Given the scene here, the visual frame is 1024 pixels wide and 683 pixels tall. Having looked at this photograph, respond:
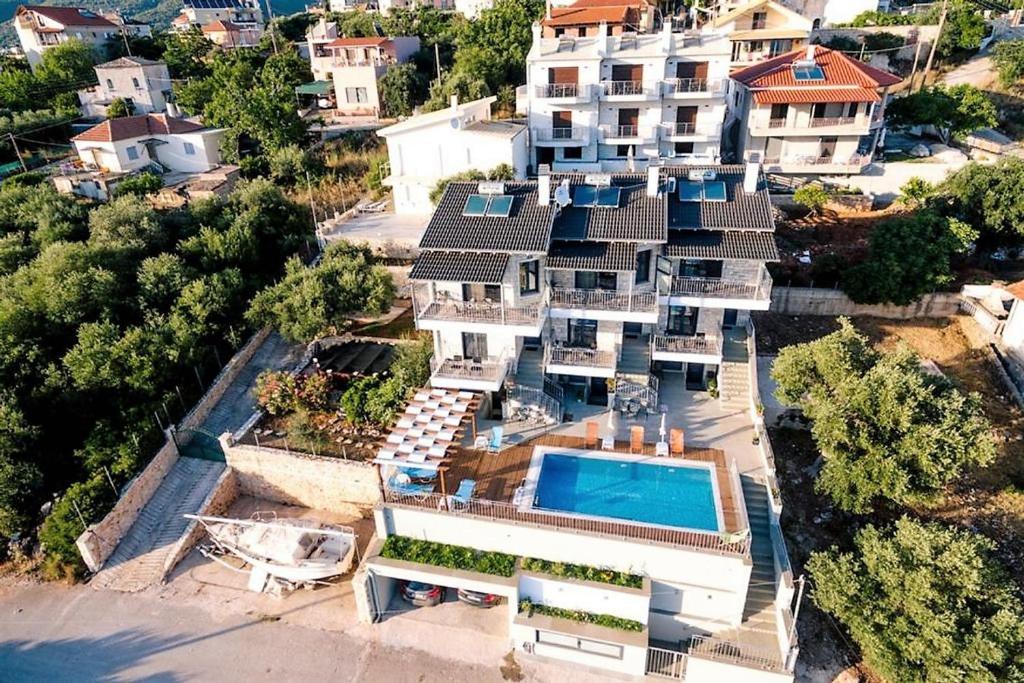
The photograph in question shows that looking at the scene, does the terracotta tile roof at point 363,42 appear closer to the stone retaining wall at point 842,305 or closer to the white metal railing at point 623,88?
the white metal railing at point 623,88

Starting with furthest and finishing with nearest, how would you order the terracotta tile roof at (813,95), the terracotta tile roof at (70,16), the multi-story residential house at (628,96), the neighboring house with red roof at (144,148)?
the terracotta tile roof at (70,16)
the neighboring house with red roof at (144,148)
the terracotta tile roof at (813,95)
the multi-story residential house at (628,96)

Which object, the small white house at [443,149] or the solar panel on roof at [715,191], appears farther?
the small white house at [443,149]

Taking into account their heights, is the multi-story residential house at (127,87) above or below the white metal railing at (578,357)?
above

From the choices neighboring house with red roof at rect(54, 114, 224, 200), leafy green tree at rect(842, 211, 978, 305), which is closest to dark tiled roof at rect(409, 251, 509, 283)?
leafy green tree at rect(842, 211, 978, 305)

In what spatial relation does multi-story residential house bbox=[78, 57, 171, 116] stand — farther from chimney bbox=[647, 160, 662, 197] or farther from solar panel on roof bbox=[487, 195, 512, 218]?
chimney bbox=[647, 160, 662, 197]

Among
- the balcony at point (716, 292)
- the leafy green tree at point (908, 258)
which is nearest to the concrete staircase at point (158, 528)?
the balcony at point (716, 292)

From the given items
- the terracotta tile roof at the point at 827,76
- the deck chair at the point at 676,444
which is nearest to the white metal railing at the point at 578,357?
the deck chair at the point at 676,444

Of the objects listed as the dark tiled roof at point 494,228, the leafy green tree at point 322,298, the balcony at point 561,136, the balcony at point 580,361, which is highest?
the balcony at point 561,136

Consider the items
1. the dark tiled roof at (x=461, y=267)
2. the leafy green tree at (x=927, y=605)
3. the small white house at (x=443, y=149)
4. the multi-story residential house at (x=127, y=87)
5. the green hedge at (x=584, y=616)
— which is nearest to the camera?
the leafy green tree at (x=927, y=605)

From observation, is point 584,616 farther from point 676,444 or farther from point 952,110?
point 952,110
